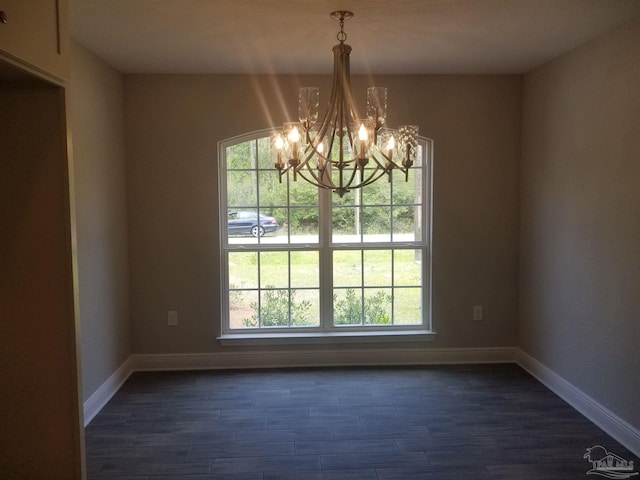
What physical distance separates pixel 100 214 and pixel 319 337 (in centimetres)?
198

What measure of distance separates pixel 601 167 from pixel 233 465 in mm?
2815

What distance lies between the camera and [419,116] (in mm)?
4043

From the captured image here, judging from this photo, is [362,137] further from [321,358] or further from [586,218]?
[321,358]

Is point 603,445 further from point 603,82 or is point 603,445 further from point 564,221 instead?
point 603,82

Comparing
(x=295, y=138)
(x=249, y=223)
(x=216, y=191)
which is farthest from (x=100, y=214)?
(x=295, y=138)

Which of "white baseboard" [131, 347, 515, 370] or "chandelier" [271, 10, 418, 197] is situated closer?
"chandelier" [271, 10, 418, 197]

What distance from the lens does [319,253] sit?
420 centimetres

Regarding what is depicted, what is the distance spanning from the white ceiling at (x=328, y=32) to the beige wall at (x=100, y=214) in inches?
9.4

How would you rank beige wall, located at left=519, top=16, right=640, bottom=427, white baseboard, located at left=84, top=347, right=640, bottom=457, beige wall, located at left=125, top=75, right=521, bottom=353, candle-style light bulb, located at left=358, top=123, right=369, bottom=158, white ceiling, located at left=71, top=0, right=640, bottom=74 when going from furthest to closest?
white baseboard, located at left=84, top=347, right=640, bottom=457 → beige wall, located at left=125, top=75, right=521, bottom=353 → beige wall, located at left=519, top=16, right=640, bottom=427 → white ceiling, located at left=71, top=0, right=640, bottom=74 → candle-style light bulb, located at left=358, top=123, right=369, bottom=158

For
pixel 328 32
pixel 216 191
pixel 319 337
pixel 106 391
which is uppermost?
pixel 328 32

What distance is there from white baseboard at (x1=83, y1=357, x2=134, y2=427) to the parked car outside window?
1376 millimetres

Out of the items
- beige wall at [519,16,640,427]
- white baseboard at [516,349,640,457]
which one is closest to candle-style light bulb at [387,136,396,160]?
beige wall at [519,16,640,427]
